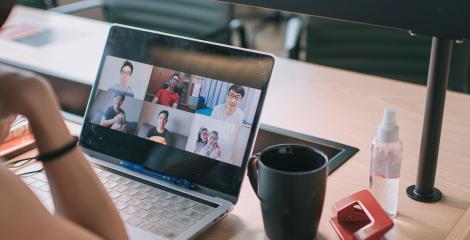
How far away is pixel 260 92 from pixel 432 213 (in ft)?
1.00

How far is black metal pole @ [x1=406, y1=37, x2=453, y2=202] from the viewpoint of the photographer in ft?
2.60

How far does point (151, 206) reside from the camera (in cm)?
84

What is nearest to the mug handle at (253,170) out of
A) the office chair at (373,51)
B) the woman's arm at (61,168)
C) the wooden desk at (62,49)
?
the woman's arm at (61,168)

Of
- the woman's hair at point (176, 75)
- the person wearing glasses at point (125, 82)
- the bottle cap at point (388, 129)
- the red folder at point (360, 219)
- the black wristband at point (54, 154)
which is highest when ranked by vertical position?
the bottle cap at point (388, 129)

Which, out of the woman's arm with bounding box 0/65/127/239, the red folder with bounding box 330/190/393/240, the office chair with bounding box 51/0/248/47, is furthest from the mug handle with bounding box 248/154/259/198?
the office chair with bounding box 51/0/248/47

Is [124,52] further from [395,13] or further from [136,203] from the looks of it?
[395,13]

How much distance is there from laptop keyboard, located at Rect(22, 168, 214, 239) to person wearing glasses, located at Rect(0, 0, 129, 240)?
0.46ft

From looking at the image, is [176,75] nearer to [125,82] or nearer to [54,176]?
[125,82]

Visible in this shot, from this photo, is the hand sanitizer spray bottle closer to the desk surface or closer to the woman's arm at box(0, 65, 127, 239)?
the desk surface

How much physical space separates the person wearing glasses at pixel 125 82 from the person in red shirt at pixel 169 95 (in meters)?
0.05

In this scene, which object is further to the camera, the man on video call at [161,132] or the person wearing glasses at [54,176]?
the man on video call at [161,132]

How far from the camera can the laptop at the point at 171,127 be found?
841 mm

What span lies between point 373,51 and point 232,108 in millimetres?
1151

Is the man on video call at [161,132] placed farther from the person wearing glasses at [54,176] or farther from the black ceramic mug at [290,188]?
the person wearing glasses at [54,176]
